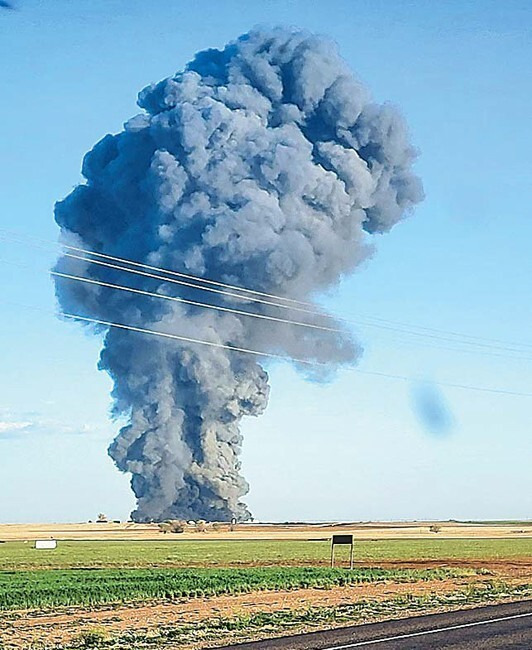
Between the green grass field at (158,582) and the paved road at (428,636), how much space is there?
37.6 feet

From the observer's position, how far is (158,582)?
37.5 m

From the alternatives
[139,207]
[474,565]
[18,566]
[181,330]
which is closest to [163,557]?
[18,566]

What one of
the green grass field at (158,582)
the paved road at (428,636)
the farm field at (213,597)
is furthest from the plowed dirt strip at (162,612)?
the paved road at (428,636)

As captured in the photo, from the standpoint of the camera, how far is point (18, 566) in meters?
55.1

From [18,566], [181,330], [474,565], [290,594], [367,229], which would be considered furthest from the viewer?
[367,229]

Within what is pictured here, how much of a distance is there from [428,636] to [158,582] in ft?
62.4

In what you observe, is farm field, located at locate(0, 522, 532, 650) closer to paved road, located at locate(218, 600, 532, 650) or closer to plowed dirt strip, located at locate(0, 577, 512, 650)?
plowed dirt strip, located at locate(0, 577, 512, 650)

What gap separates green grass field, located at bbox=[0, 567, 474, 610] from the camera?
104 ft

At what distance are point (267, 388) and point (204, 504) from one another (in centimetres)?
1313

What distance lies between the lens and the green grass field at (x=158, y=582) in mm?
31812

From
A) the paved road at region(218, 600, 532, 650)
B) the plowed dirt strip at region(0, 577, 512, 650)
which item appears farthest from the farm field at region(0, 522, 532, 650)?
the paved road at region(218, 600, 532, 650)

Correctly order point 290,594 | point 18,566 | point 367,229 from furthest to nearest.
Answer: point 367,229 < point 18,566 < point 290,594

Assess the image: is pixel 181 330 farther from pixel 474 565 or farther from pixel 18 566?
pixel 474 565

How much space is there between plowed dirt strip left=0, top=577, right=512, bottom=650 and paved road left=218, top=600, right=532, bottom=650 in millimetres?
4684
